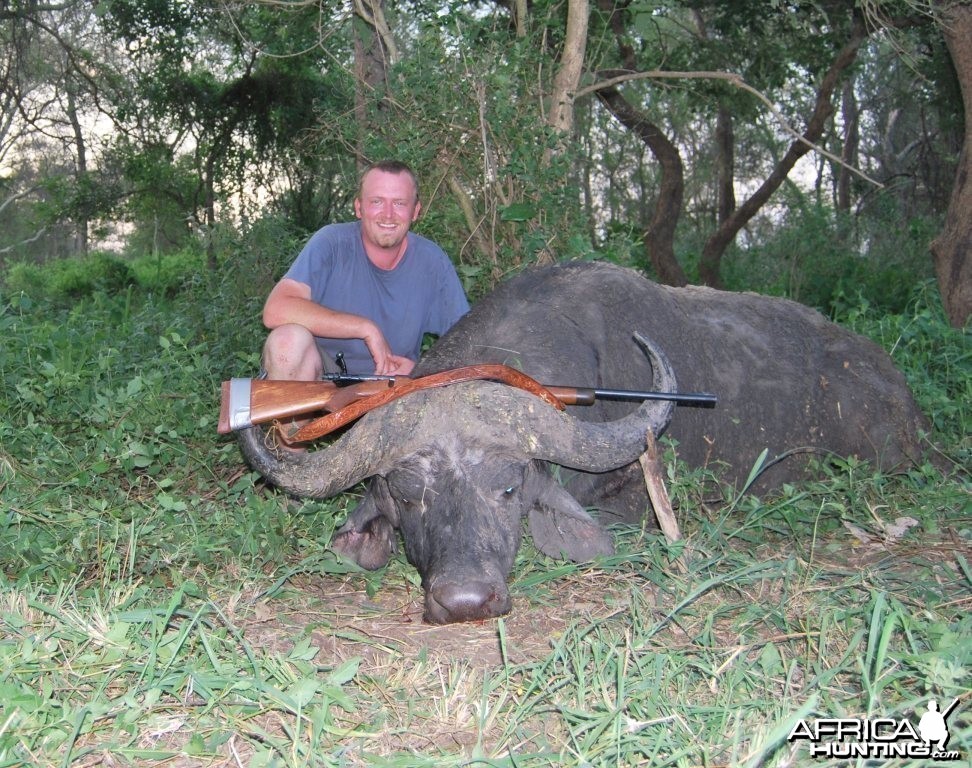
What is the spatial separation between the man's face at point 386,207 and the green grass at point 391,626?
126 cm

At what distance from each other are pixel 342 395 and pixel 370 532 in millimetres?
559

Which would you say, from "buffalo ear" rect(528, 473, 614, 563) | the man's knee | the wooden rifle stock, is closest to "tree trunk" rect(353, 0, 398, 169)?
the man's knee

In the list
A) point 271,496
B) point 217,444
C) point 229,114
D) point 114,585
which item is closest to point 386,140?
point 217,444

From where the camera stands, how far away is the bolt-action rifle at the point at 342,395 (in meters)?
3.59

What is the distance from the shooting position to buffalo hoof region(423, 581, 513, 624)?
3084 millimetres

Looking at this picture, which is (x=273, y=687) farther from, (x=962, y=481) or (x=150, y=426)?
(x=962, y=481)

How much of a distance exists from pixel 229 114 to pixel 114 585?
406 inches

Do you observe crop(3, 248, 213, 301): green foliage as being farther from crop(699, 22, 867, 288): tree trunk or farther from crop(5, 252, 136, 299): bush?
crop(699, 22, 867, 288): tree trunk

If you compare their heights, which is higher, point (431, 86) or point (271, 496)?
point (431, 86)

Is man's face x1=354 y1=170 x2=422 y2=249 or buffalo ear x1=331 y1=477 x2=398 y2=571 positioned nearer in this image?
buffalo ear x1=331 y1=477 x2=398 y2=571

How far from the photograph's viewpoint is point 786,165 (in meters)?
11.9

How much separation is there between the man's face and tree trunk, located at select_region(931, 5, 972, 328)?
447 cm

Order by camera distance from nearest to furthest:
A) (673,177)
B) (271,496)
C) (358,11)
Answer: (271,496)
(358,11)
(673,177)

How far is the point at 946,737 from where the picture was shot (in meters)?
2.23
